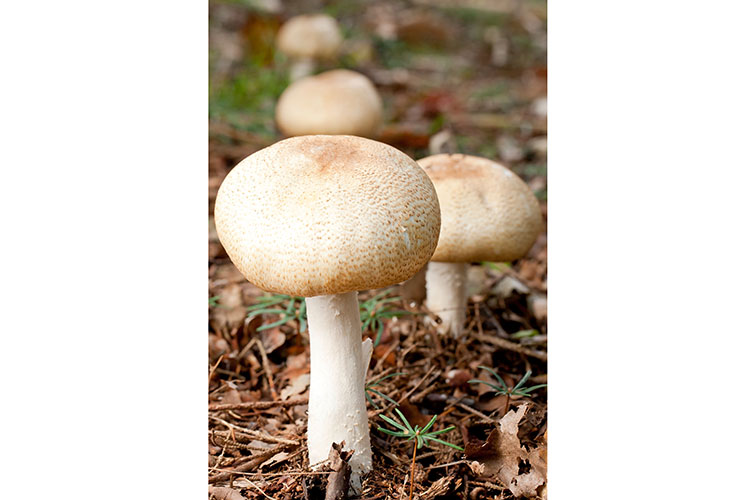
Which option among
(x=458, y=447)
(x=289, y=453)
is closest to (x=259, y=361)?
(x=289, y=453)

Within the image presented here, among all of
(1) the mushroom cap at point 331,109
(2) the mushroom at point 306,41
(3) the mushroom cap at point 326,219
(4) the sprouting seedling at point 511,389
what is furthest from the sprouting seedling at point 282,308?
(2) the mushroom at point 306,41

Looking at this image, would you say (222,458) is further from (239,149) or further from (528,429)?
(239,149)

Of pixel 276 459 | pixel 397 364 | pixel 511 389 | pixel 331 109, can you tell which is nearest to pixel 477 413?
pixel 511 389

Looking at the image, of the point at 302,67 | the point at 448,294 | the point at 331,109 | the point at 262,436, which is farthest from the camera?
the point at 302,67

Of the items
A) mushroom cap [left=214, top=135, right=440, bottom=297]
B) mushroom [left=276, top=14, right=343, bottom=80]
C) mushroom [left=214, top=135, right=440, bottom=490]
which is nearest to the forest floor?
mushroom [left=214, top=135, right=440, bottom=490]

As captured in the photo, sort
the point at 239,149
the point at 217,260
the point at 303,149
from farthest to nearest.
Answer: the point at 239,149, the point at 217,260, the point at 303,149

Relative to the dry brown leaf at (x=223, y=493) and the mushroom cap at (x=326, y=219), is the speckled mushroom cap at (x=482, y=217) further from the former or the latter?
the dry brown leaf at (x=223, y=493)

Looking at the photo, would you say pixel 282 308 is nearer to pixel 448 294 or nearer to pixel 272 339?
pixel 272 339

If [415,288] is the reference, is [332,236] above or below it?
above
